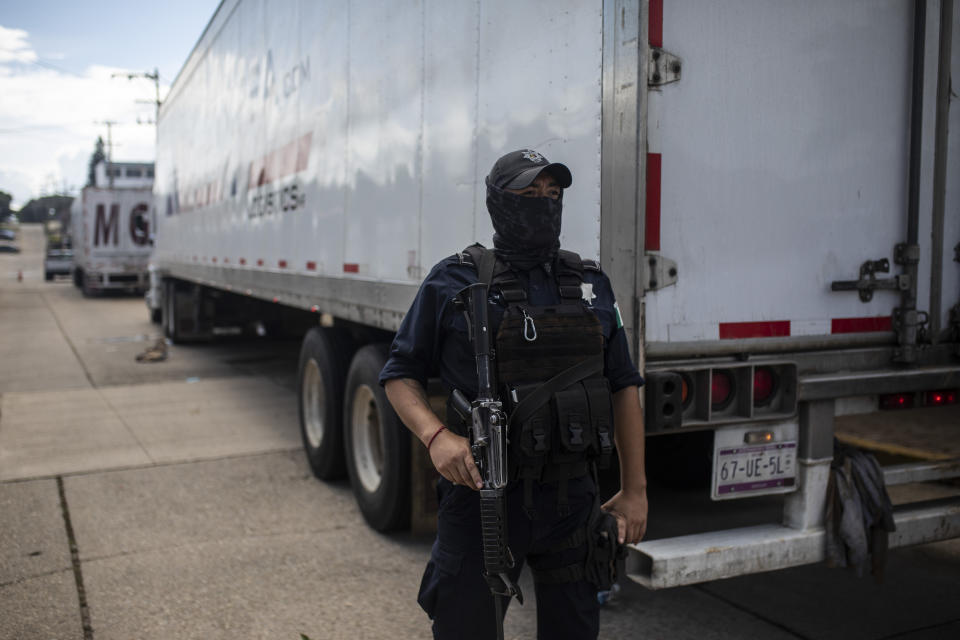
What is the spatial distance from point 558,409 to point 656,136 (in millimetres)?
1275

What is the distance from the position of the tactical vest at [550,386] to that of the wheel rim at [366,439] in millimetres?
2790

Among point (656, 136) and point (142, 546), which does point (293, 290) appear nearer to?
point (142, 546)

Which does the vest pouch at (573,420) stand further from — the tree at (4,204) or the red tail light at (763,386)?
the tree at (4,204)

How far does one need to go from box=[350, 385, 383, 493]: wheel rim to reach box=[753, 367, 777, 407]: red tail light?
7.76 feet

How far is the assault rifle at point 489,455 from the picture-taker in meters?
2.05

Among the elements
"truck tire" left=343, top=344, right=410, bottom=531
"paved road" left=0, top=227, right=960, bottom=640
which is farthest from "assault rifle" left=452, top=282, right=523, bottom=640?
"truck tire" left=343, top=344, right=410, bottom=531

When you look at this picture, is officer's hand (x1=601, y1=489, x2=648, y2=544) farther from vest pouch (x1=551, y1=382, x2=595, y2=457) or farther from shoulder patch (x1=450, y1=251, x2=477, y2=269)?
shoulder patch (x1=450, y1=251, x2=477, y2=269)

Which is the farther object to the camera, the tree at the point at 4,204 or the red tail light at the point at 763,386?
the tree at the point at 4,204

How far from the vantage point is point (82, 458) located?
6484 mm

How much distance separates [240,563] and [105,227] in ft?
83.8

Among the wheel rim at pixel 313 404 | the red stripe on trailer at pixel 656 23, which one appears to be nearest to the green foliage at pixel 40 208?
the wheel rim at pixel 313 404

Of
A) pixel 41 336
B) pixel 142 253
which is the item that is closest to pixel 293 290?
pixel 41 336

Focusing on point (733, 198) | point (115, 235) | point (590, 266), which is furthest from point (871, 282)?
point (115, 235)

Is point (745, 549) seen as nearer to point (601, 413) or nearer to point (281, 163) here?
point (601, 413)
